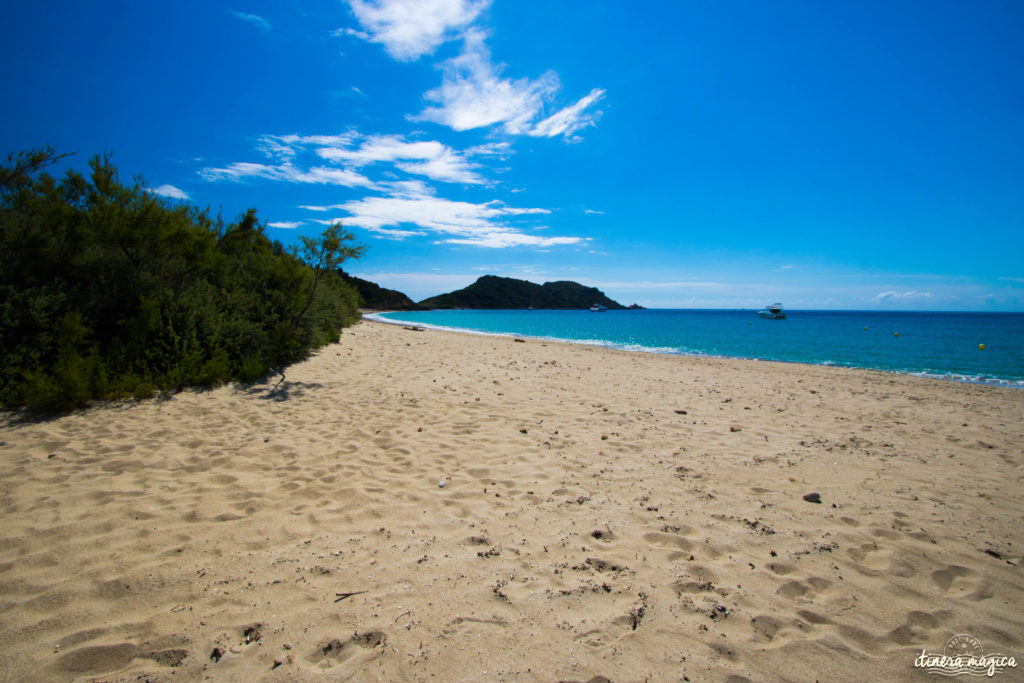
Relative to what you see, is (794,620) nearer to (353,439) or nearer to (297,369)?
(353,439)

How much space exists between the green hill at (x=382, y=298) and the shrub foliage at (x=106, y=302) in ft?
280

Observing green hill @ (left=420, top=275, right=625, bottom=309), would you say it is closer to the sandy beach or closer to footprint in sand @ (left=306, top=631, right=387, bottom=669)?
the sandy beach

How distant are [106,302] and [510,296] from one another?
138596mm

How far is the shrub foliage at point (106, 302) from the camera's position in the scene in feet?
21.0

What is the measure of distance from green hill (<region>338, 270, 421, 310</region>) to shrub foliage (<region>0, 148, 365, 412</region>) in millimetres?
85437

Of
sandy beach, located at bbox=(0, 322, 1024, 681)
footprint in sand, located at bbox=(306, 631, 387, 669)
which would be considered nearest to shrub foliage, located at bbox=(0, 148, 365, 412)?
sandy beach, located at bbox=(0, 322, 1024, 681)

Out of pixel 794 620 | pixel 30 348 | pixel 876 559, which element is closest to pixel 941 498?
pixel 876 559

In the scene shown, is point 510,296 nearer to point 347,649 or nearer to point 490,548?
point 490,548

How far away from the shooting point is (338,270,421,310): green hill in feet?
313

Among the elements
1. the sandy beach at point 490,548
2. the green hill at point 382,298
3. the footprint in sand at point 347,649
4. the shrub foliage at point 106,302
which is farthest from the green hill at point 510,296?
the footprint in sand at point 347,649

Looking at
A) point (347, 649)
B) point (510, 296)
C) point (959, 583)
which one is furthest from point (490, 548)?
point (510, 296)

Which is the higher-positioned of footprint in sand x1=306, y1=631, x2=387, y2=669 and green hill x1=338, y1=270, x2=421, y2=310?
green hill x1=338, y1=270, x2=421, y2=310

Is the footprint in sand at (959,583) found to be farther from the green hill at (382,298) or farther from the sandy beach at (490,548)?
the green hill at (382,298)

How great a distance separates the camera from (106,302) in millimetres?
7480
